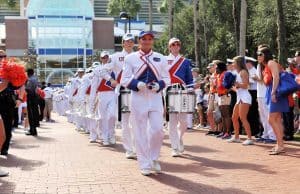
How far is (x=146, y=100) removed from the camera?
8734 millimetres

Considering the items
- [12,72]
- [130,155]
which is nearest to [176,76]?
[130,155]

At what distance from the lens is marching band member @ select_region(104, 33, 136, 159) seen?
423 inches

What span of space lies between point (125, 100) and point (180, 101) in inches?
42.9

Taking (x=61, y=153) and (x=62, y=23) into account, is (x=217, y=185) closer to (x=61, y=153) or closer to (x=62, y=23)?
(x=61, y=153)

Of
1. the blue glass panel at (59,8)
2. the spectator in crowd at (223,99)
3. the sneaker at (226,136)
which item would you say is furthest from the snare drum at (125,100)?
the blue glass panel at (59,8)

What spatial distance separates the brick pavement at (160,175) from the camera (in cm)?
756

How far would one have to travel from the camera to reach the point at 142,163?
8695mm

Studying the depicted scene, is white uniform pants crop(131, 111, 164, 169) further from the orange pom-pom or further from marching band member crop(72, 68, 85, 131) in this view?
marching band member crop(72, 68, 85, 131)

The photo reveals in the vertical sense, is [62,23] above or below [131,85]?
above

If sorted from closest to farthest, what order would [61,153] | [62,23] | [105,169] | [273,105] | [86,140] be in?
[105,169]
[273,105]
[61,153]
[86,140]
[62,23]

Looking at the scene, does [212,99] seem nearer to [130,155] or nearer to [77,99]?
[130,155]

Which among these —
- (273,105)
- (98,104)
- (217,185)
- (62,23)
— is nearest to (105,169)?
(217,185)

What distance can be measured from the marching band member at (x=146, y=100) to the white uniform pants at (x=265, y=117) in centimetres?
482

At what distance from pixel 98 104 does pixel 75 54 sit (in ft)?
213
